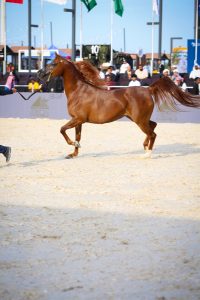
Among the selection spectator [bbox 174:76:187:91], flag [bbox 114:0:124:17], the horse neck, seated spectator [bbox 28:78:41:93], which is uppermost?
flag [bbox 114:0:124:17]

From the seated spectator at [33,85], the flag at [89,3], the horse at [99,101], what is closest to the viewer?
the horse at [99,101]

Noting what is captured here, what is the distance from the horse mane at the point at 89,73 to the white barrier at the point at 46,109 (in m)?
7.15

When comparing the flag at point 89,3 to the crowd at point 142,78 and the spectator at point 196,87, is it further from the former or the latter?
the spectator at point 196,87

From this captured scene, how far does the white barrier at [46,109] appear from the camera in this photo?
18188mm

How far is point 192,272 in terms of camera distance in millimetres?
3818

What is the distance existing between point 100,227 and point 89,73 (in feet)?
20.9

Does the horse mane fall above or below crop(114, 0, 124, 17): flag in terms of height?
below

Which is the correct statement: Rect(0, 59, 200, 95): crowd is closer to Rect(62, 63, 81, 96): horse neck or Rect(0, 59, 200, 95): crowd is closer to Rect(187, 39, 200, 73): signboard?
Rect(187, 39, 200, 73): signboard

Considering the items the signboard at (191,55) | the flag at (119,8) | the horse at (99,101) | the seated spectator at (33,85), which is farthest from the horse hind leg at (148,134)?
the flag at (119,8)

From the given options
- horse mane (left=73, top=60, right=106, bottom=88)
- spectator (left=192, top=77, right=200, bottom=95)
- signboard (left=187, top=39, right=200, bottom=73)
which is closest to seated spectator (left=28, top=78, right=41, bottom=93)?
spectator (left=192, top=77, right=200, bottom=95)

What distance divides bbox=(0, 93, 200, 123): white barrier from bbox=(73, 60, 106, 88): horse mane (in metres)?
7.15

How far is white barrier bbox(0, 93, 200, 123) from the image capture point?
1819 centimetres

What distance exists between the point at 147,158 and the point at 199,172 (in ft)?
5.96

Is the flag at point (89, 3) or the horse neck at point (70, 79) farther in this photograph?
the flag at point (89, 3)
